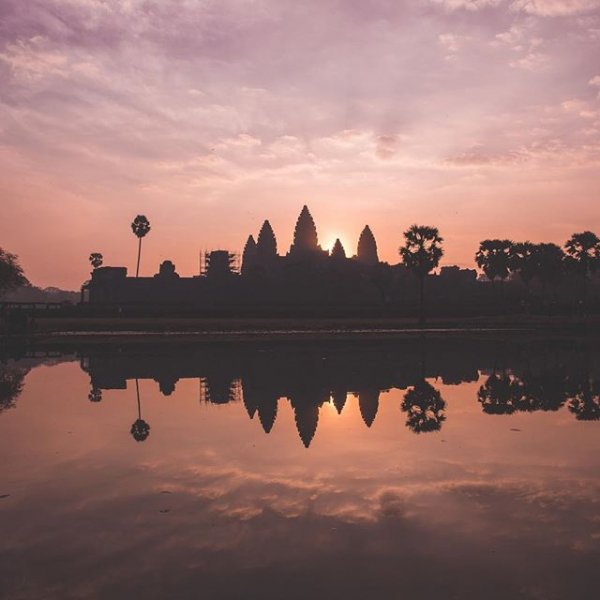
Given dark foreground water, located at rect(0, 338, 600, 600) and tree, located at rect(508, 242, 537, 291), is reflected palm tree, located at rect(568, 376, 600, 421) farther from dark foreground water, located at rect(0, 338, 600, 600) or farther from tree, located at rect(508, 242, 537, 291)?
tree, located at rect(508, 242, 537, 291)

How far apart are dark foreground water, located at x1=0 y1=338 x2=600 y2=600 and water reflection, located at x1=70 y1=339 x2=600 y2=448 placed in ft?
0.49

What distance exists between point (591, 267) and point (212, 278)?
61249 millimetres

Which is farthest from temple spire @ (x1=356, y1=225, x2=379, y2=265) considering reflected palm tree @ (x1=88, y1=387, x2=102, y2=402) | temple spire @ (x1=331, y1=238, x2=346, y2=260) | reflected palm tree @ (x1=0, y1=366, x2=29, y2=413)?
reflected palm tree @ (x1=88, y1=387, x2=102, y2=402)

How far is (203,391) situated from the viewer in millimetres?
15945

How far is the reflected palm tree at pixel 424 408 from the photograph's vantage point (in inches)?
460

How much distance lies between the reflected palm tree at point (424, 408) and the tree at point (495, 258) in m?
83.2

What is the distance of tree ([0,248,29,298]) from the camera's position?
7106 cm

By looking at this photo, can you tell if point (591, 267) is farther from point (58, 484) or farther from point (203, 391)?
point (58, 484)

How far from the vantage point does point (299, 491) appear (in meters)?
7.48

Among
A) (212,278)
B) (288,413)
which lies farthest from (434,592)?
(212,278)

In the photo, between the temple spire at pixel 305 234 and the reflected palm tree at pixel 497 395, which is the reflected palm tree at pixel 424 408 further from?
the temple spire at pixel 305 234

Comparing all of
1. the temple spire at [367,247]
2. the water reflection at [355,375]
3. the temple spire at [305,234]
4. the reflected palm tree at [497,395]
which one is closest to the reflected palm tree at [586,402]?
the water reflection at [355,375]

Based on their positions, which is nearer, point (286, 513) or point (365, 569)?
point (365, 569)

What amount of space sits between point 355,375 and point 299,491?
11.8 m
